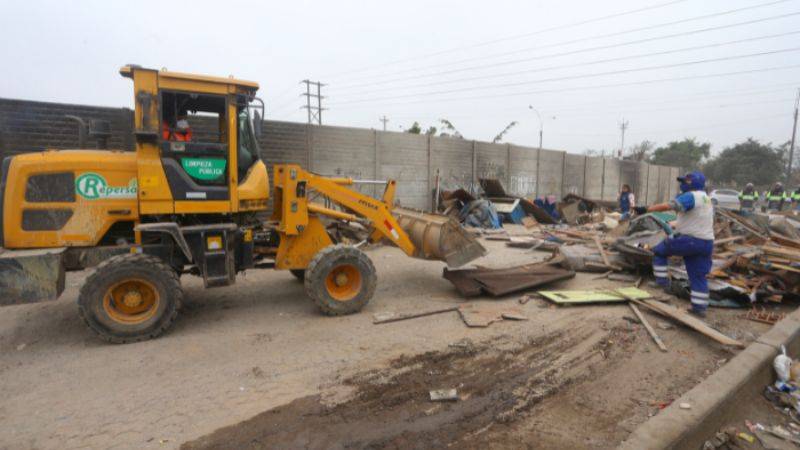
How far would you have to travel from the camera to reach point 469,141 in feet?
52.5

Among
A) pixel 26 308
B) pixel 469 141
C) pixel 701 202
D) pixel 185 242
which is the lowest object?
pixel 26 308

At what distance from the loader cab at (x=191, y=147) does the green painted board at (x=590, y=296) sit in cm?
420

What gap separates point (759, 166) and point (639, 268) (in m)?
47.5

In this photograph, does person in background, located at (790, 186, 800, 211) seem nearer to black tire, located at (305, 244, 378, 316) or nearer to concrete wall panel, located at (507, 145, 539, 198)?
concrete wall panel, located at (507, 145, 539, 198)

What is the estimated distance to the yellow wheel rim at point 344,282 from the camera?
18.3 ft

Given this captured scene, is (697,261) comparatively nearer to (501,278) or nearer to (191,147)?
(501,278)

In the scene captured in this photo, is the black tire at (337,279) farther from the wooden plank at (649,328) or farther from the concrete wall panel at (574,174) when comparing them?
the concrete wall panel at (574,174)

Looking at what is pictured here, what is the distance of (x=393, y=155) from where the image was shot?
13.3 m

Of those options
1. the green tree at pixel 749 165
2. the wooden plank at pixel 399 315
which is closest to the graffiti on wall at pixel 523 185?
the wooden plank at pixel 399 315

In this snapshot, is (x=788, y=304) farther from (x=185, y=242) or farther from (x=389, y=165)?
(x=389, y=165)

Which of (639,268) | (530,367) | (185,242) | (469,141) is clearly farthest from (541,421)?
(469,141)

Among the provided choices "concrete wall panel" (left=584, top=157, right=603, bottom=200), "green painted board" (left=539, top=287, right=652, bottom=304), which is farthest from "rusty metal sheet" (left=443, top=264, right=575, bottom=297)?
"concrete wall panel" (left=584, top=157, right=603, bottom=200)

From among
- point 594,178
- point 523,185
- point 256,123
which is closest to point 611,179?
point 594,178

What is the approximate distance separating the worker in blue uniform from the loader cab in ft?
18.3
